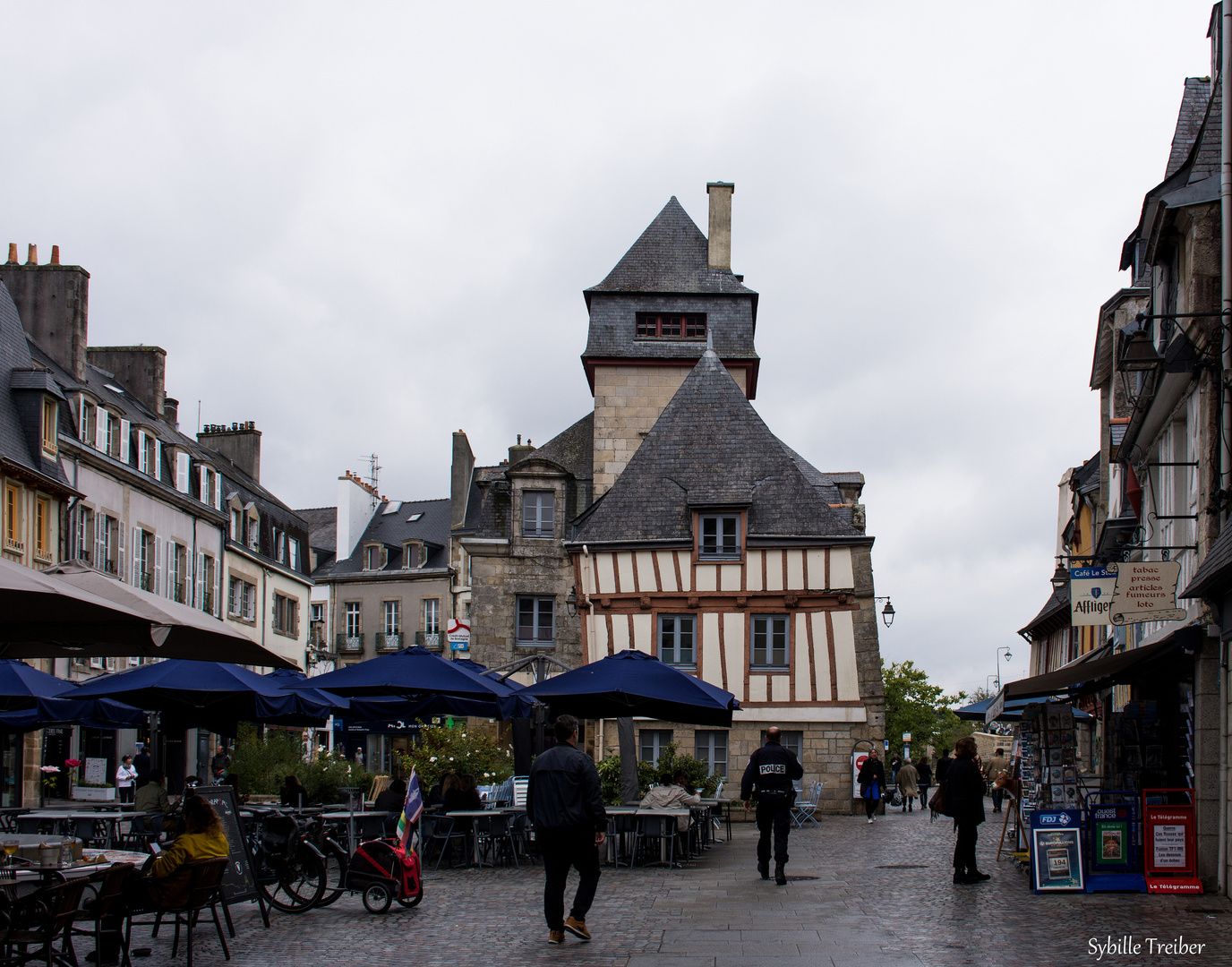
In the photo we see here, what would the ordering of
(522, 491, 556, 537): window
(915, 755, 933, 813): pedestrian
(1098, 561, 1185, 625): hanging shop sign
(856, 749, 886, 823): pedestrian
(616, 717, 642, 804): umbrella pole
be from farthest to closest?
(915, 755, 933, 813): pedestrian, (522, 491, 556, 537): window, (856, 749, 886, 823): pedestrian, (616, 717, 642, 804): umbrella pole, (1098, 561, 1185, 625): hanging shop sign

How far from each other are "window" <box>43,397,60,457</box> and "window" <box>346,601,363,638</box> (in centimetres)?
2644

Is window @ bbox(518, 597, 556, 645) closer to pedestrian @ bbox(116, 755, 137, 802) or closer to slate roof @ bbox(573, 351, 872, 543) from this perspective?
slate roof @ bbox(573, 351, 872, 543)

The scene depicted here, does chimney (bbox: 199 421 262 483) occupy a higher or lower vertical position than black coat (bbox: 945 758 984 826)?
higher

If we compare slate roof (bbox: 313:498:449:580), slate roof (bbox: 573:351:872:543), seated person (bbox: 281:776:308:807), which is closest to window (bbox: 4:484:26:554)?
slate roof (bbox: 573:351:872:543)

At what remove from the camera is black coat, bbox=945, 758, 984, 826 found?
12125 millimetres

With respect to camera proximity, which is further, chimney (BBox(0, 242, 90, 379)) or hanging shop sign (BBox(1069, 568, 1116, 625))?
chimney (BBox(0, 242, 90, 379))

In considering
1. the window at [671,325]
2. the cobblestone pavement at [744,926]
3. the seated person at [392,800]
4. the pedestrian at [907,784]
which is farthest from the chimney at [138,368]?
the cobblestone pavement at [744,926]

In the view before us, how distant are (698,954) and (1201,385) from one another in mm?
7084

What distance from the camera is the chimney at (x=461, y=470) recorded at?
38906 mm

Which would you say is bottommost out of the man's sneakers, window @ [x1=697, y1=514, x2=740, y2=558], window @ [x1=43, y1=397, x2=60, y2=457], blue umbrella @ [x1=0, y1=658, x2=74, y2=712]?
the man's sneakers

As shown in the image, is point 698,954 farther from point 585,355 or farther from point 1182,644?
point 585,355

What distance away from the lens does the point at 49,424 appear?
27.0 m

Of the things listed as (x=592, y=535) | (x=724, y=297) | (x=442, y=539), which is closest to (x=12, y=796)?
(x=592, y=535)

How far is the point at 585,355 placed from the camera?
32.3 metres
